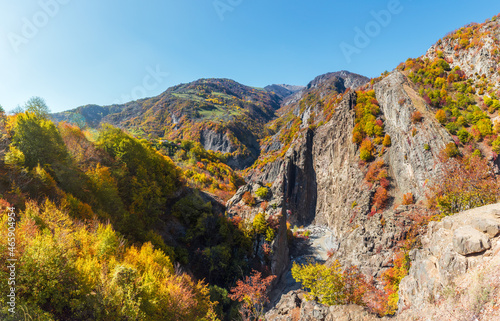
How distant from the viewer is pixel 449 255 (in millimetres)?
9797

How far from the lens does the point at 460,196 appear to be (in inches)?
684

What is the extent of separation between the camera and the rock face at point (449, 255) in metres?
8.76

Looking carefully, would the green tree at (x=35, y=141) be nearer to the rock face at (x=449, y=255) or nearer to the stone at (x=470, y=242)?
the rock face at (x=449, y=255)

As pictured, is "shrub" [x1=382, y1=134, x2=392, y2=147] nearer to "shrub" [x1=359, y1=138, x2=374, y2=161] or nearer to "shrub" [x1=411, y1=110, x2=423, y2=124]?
"shrub" [x1=359, y1=138, x2=374, y2=161]

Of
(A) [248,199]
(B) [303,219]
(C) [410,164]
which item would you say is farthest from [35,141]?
(B) [303,219]

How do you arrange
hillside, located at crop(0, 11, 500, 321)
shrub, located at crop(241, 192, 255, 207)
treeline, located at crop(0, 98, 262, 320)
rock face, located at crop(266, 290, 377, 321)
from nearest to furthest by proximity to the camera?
treeline, located at crop(0, 98, 262, 320), hillside, located at crop(0, 11, 500, 321), rock face, located at crop(266, 290, 377, 321), shrub, located at crop(241, 192, 255, 207)

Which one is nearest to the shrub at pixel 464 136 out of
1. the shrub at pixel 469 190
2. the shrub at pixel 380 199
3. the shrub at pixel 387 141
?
the shrub at pixel 469 190

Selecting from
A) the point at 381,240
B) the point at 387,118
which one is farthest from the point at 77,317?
the point at 387,118

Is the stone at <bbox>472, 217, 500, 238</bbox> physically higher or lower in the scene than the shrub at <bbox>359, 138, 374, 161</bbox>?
lower

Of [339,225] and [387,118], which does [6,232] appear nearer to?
[339,225]

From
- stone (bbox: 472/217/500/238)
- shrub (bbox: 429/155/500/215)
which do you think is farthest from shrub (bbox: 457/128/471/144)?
stone (bbox: 472/217/500/238)

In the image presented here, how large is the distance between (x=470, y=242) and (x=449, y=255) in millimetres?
1414

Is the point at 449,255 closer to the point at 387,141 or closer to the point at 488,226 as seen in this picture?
the point at 488,226

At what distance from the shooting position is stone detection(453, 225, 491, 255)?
8.67m
